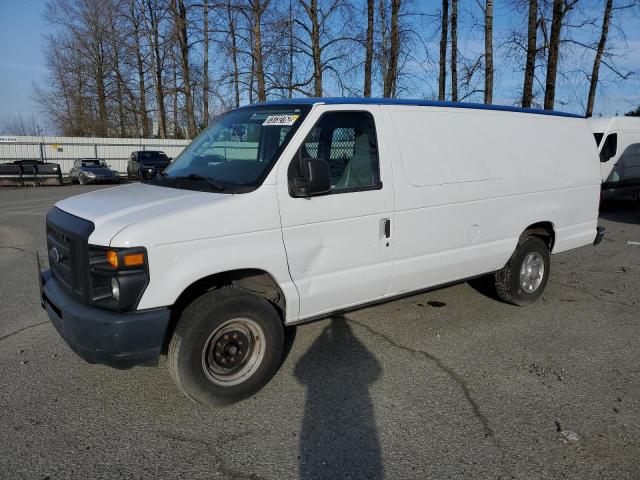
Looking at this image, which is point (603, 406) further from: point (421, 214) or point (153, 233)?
point (153, 233)

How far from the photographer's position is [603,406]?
3.51 m

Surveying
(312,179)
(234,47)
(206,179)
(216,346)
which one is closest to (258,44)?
(234,47)

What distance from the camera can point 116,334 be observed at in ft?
9.81

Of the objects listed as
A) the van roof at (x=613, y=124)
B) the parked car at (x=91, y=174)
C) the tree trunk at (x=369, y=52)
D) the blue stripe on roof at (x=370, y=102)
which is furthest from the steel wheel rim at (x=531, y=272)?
the parked car at (x=91, y=174)

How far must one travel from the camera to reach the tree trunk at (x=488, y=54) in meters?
16.1

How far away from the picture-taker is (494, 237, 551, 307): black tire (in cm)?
540

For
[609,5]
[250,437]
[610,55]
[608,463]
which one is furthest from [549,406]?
[609,5]

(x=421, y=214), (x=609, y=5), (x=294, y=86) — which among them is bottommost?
(x=421, y=214)

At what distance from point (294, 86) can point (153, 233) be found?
61.8 ft

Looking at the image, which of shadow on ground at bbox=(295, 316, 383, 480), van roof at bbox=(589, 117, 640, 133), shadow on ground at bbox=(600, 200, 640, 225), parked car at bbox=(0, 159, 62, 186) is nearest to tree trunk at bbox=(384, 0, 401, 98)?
van roof at bbox=(589, 117, 640, 133)

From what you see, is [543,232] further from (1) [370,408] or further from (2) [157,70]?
(2) [157,70]

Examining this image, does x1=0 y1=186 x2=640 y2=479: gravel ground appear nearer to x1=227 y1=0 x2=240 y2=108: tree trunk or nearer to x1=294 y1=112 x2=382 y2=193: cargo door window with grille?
x1=294 y1=112 x2=382 y2=193: cargo door window with grille

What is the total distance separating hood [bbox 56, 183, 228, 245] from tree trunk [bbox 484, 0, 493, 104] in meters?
15.4

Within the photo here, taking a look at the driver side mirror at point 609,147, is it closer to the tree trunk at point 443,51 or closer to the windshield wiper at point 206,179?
the tree trunk at point 443,51
